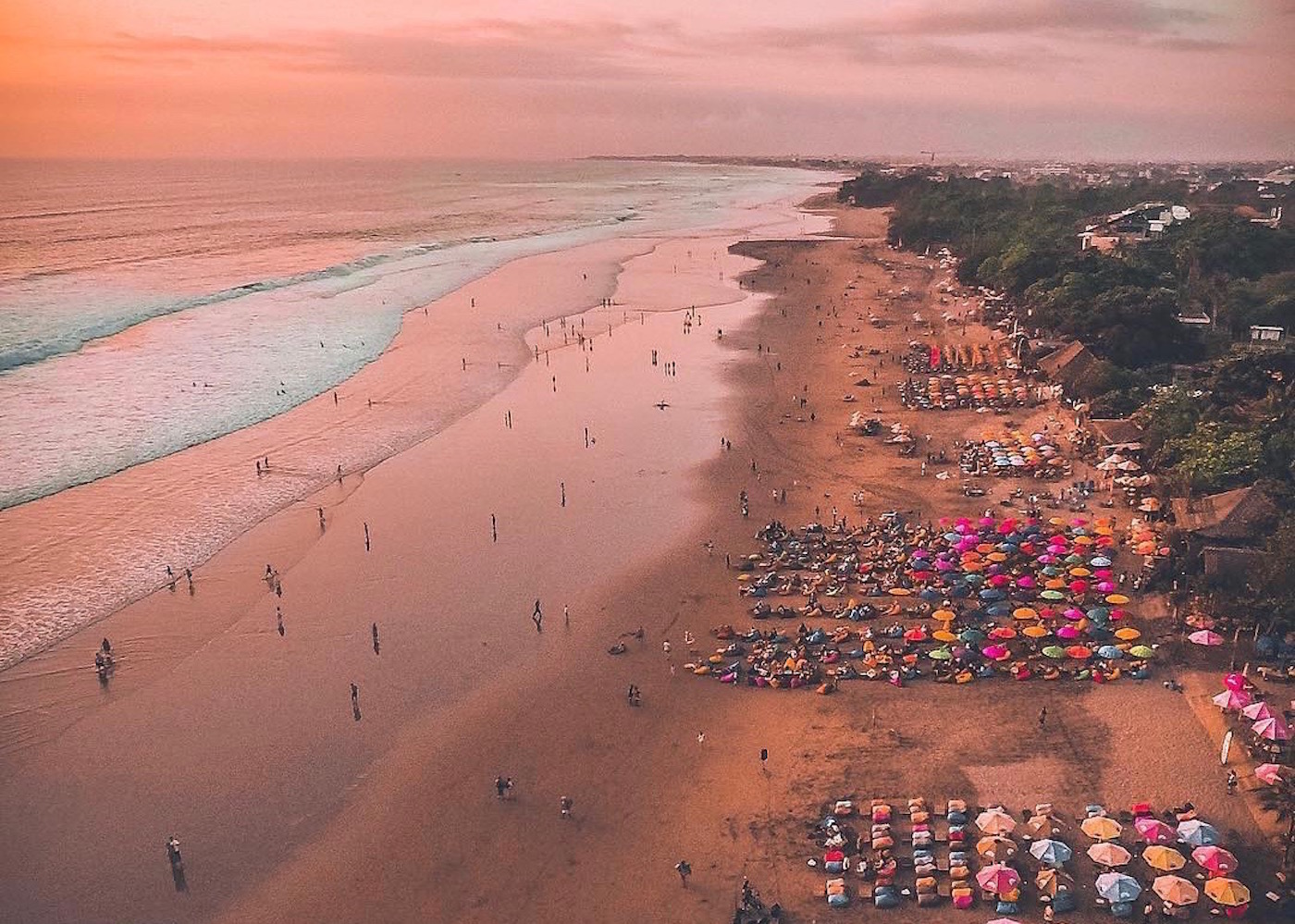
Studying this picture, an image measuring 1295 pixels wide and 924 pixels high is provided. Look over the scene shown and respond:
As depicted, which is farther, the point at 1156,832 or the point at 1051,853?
the point at 1156,832

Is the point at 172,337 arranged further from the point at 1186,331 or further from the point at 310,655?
the point at 1186,331

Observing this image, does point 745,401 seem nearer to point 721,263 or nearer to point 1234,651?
point 1234,651

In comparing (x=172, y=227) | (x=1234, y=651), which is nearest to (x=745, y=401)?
(x=1234, y=651)

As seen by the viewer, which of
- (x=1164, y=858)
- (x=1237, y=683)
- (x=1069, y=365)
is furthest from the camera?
(x=1069, y=365)

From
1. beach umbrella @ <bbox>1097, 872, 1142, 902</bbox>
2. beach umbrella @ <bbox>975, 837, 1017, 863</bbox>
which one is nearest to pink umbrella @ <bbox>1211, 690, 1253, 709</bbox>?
beach umbrella @ <bbox>1097, 872, 1142, 902</bbox>

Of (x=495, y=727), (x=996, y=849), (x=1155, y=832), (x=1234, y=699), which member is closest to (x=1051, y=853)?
(x=996, y=849)

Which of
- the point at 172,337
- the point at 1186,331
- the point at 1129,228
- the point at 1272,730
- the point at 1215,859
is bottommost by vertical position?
the point at 1215,859

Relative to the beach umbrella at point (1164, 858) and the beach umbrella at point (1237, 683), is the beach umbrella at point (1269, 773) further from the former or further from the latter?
the beach umbrella at point (1164, 858)

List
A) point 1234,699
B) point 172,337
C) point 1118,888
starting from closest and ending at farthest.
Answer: point 1118,888, point 1234,699, point 172,337
